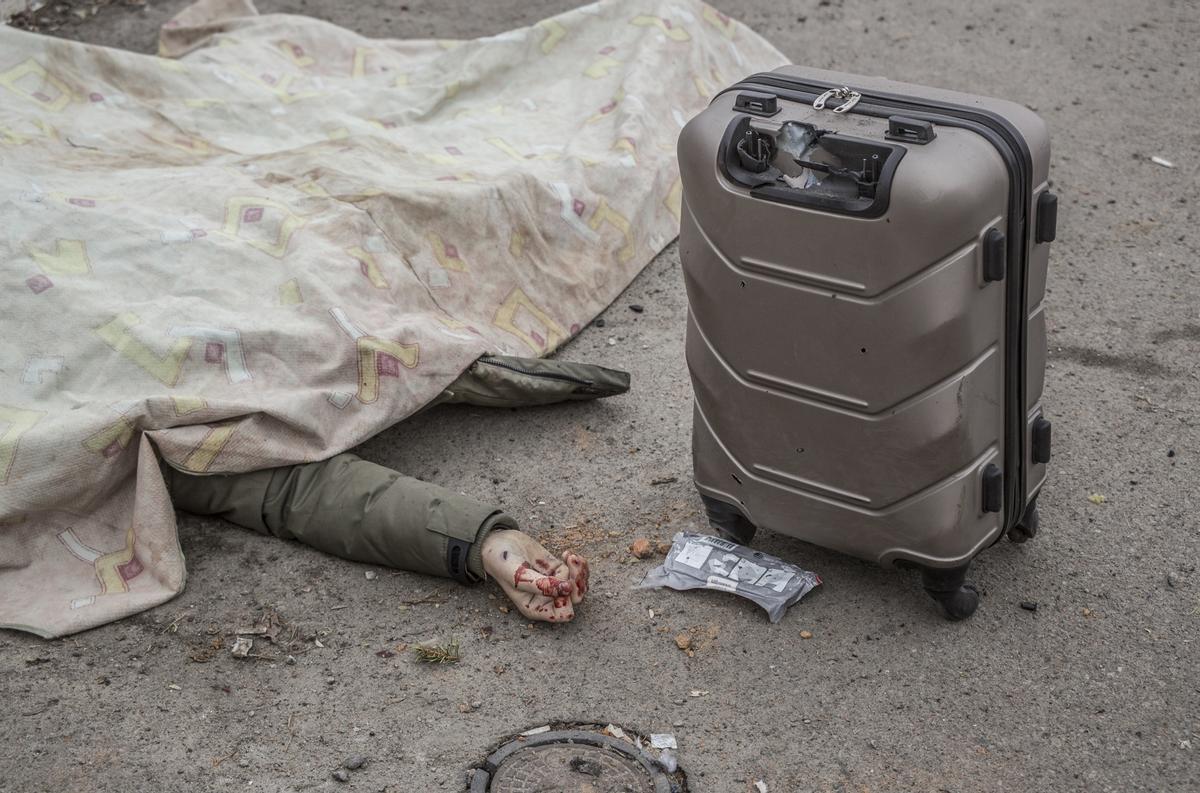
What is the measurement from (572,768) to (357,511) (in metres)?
0.85

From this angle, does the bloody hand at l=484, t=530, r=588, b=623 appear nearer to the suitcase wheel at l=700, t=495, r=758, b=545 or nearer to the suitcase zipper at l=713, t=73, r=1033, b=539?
the suitcase wheel at l=700, t=495, r=758, b=545

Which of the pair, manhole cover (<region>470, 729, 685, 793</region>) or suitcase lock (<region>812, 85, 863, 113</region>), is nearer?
manhole cover (<region>470, 729, 685, 793</region>)

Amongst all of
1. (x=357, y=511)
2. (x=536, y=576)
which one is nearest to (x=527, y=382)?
(x=357, y=511)

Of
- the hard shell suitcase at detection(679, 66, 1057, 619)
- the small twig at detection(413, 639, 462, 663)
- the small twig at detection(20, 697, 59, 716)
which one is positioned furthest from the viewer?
the small twig at detection(413, 639, 462, 663)

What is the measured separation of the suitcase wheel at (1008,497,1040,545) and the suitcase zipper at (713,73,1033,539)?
0.11 metres

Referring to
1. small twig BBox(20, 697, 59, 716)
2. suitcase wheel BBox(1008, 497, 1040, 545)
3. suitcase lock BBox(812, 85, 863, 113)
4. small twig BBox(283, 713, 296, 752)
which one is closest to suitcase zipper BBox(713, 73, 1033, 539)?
suitcase lock BBox(812, 85, 863, 113)

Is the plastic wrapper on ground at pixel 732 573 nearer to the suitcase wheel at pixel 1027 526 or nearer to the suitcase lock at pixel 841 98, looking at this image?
the suitcase wheel at pixel 1027 526

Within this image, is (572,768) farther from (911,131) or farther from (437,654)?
(911,131)

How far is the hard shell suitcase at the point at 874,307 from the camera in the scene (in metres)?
2.19

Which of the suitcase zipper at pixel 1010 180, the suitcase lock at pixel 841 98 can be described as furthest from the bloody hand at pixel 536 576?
the suitcase lock at pixel 841 98

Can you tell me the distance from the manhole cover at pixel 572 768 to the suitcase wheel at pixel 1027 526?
992 mm

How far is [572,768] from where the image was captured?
90.5 inches

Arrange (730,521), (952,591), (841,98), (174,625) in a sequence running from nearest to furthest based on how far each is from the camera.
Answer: (841,98) → (952,591) → (174,625) → (730,521)

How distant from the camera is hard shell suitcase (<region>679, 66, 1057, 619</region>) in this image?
86.2 inches
